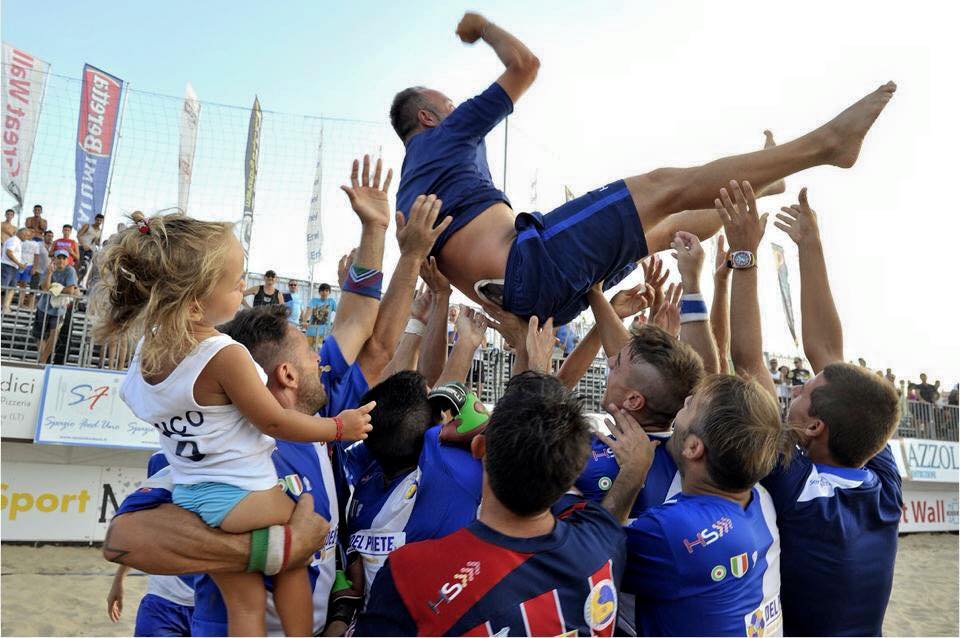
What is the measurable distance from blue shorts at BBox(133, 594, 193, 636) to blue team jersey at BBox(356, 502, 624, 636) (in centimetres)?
149

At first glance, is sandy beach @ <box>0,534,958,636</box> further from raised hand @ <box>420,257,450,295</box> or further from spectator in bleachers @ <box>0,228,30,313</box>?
raised hand @ <box>420,257,450,295</box>

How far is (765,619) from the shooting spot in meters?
1.96

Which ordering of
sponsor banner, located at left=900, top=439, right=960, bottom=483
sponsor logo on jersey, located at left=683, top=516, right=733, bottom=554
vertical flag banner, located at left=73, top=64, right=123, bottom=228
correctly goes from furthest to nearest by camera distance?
sponsor banner, located at left=900, top=439, right=960, bottom=483, vertical flag banner, located at left=73, top=64, right=123, bottom=228, sponsor logo on jersey, located at left=683, top=516, right=733, bottom=554

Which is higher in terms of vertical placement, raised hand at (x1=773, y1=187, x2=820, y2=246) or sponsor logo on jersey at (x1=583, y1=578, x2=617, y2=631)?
raised hand at (x1=773, y1=187, x2=820, y2=246)

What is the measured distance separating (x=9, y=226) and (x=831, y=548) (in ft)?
36.7

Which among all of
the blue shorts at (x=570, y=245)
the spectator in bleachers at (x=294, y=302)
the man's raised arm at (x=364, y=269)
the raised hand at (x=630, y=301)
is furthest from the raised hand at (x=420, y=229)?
the spectator in bleachers at (x=294, y=302)

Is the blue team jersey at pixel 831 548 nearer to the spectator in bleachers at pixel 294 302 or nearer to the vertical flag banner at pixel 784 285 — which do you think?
the spectator in bleachers at pixel 294 302

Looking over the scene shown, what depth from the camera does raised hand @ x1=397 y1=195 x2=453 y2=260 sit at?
2.67 meters

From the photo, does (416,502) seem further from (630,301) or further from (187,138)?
(187,138)

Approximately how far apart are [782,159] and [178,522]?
7.59 feet

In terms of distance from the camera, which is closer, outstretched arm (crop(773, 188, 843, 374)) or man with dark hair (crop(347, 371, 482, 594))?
man with dark hair (crop(347, 371, 482, 594))

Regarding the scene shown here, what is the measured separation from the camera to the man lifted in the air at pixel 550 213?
2658 millimetres

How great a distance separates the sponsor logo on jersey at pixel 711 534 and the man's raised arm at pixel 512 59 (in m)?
1.79

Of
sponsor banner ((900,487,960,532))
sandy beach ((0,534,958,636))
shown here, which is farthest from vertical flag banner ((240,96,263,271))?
sponsor banner ((900,487,960,532))
